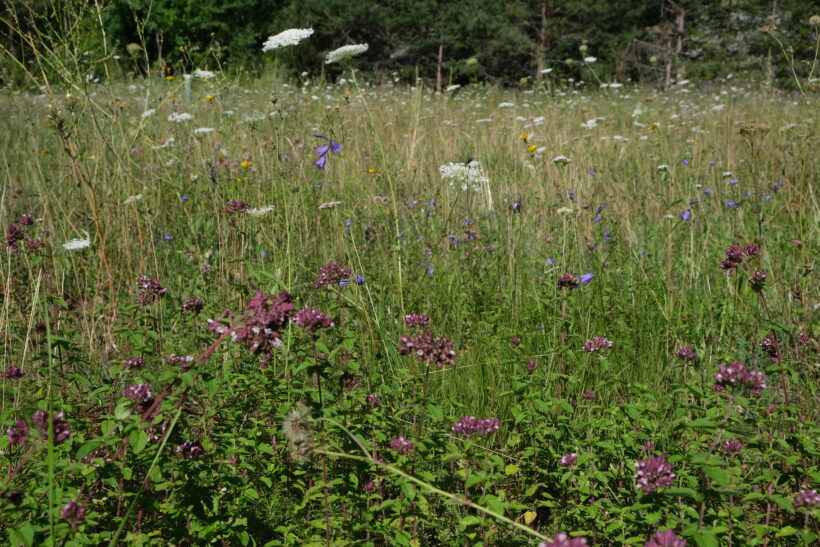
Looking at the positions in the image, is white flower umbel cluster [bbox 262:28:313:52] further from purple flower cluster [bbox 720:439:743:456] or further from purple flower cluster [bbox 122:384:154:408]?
purple flower cluster [bbox 720:439:743:456]

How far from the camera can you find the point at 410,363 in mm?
2504

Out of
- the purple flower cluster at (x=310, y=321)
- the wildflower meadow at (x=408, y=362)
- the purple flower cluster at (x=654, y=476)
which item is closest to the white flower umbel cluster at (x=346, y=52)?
the wildflower meadow at (x=408, y=362)

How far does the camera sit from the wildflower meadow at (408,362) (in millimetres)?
1526

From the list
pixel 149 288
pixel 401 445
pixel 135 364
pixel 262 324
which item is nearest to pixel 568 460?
pixel 401 445

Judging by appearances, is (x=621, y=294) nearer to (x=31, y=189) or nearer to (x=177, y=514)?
(x=177, y=514)

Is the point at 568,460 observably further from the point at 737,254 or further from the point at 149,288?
the point at 149,288

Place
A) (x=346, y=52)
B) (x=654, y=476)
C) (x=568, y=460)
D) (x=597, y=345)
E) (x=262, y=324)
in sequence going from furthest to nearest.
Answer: (x=346, y=52) → (x=597, y=345) → (x=568, y=460) → (x=654, y=476) → (x=262, y=324)

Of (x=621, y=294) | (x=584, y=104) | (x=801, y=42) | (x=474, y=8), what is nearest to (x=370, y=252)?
(x=621, y=294)

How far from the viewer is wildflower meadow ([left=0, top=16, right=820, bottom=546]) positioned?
1.53 metres

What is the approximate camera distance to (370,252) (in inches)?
137

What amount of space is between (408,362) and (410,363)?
0.02 meters

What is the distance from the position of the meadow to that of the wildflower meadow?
0.05ft

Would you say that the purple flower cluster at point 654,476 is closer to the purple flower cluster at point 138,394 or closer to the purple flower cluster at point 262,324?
the purple flower cluster at point 262,324

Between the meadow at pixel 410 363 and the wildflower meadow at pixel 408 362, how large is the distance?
2 cm
